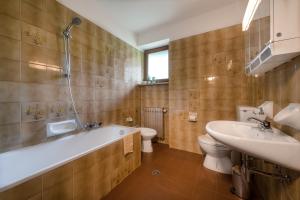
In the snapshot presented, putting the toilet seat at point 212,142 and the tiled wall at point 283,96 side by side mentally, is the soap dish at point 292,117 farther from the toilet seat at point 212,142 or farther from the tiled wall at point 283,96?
the toilet seat at point 212,142

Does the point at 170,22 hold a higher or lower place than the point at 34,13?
higher

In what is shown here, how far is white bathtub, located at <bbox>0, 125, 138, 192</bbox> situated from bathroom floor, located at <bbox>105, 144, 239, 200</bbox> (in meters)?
0.59

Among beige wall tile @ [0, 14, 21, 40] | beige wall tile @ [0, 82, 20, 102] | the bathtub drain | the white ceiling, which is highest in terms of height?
the white ceiling

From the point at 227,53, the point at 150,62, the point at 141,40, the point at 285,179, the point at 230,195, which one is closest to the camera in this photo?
the point at 285,179

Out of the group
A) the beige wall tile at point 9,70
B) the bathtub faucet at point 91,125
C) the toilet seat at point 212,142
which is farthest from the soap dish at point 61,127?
the toilet seat at point 212,142

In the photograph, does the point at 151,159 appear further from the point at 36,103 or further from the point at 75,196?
the point at 36,103

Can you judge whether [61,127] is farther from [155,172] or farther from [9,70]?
[155,172]

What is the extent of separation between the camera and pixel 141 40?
126 inches

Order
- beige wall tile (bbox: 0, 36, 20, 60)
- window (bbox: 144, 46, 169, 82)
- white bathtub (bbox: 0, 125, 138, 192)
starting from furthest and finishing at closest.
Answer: window (bbox: 144, 46, 169, 82) → beige wall tile (bbox: 0, 36, 20, 60) → white bathtub (bbox: 0, 125, 138, 192)

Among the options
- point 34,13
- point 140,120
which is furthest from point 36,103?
point 140,120

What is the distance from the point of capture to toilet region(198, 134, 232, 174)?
1908mm

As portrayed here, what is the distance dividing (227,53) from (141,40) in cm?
184

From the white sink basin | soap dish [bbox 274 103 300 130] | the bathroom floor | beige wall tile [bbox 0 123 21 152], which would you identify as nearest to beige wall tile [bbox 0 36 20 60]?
beige wall tile [bbox 0 123 21 152]

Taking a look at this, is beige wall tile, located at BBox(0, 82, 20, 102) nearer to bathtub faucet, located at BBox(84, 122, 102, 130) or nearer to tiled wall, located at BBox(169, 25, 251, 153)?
bathtub faucet, located at BBox(84, 122, 102, 130)
